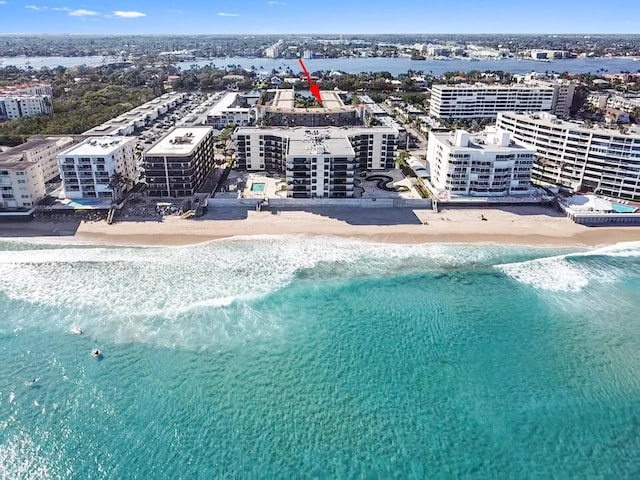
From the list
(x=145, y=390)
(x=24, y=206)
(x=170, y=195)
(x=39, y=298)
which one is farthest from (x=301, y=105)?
(x=145, y=390)

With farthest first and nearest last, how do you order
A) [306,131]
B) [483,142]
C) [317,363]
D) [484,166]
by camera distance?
[306,131], [483,142], [484,166], [317,363]

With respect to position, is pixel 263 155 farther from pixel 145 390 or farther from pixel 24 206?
pixel 145 390

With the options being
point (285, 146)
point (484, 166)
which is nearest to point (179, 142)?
point (285, 146)

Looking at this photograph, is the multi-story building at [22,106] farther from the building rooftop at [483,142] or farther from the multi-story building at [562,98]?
the multi-story building at [562,98]

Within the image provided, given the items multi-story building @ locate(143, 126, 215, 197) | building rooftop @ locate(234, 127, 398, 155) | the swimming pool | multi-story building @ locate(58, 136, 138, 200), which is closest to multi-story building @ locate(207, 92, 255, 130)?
building rooftop @ locate(234, 127, 398, 155)

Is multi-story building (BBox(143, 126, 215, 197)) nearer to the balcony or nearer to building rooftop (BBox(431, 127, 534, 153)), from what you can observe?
the balcony

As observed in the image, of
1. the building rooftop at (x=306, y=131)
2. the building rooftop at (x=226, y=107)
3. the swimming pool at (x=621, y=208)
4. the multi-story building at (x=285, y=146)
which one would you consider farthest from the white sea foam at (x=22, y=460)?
the building rooftop at (x=226, y=107)

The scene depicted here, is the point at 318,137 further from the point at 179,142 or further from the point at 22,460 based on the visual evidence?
the point at 22,460

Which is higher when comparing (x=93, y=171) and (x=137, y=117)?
(x=137, y=117)
